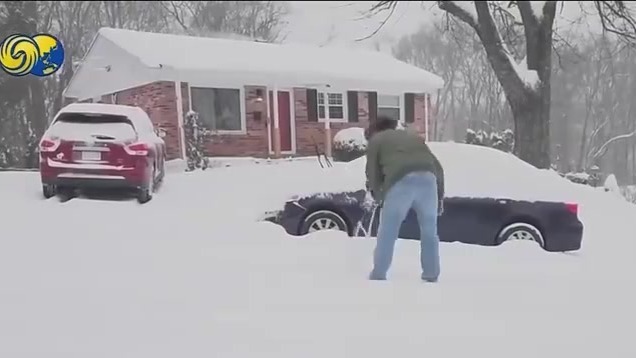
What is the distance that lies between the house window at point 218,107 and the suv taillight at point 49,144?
4.55 meters

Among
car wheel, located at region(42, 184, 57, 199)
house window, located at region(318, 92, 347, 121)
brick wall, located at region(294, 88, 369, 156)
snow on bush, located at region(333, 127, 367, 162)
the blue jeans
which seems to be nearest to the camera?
the blue jeans

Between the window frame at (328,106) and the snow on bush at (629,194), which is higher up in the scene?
the window frame at (328,106)

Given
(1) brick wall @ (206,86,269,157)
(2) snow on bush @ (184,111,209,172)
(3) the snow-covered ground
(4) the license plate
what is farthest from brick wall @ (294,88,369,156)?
(3) the snow-covered ground

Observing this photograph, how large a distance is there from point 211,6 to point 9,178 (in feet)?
15.3

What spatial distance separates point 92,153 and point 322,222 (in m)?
2.57

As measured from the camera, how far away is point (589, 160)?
24.3ft

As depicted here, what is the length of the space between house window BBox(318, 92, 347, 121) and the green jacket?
4.88 m

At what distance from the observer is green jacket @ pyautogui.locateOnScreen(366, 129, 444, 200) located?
374cm

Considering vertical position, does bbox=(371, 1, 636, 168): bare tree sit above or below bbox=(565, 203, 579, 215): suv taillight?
above

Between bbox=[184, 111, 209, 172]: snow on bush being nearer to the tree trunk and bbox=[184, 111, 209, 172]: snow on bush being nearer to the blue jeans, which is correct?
the tree trunk

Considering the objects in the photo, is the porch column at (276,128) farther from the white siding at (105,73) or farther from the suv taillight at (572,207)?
the suv taillight at (572,207)

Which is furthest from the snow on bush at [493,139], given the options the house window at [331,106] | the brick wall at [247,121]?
the house window at [331,106]

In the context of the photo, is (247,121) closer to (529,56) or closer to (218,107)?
(218,107)

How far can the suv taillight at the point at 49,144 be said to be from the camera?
251 inches
